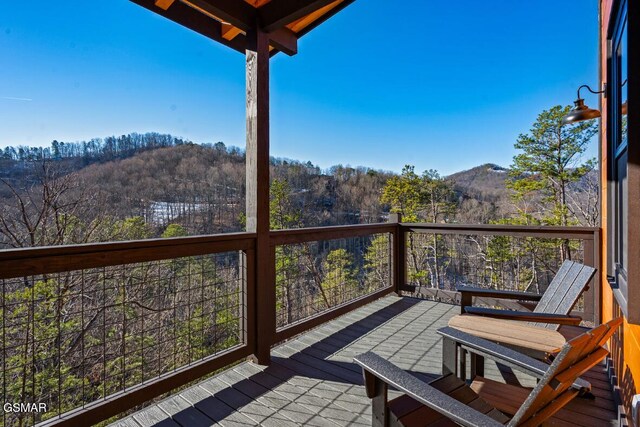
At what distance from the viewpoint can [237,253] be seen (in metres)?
2.92

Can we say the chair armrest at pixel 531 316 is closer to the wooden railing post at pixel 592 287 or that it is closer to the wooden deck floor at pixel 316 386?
the wooden deck floor at pixel 316 386

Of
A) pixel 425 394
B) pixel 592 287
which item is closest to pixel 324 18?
pixel 425 394

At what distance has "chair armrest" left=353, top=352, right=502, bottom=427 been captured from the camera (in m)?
1.07

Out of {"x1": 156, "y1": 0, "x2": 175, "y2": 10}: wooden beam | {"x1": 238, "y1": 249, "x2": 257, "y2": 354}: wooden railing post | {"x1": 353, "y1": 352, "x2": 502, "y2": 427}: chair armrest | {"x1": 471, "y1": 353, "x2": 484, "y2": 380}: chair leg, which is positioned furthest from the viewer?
{"x1": 238, "y1": 249, "x2": 257, "y2": 354}: wooden railing post

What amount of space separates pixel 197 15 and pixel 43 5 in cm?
1582

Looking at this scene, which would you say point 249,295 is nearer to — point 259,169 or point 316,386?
point 316,386

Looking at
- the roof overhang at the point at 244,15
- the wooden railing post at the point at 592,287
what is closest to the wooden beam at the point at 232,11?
the roof overhang at the point at 244,15

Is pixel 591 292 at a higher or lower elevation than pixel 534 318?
lower

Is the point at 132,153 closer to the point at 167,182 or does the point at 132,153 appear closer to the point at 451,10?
the point at 167,182

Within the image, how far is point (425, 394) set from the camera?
1.19 m

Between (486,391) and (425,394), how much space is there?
781 mm

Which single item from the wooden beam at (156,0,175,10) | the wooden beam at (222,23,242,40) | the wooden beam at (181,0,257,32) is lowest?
the wooden beam at (181,0,257,32)

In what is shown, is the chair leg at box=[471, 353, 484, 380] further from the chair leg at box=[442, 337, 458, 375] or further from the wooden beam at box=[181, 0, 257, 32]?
the wooden beam at box=[181, 0, 257, 32]

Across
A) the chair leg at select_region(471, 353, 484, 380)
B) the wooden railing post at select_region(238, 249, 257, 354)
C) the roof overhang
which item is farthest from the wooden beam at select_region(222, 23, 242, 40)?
the chair leg at select_region(471, 353, 484, 380)
